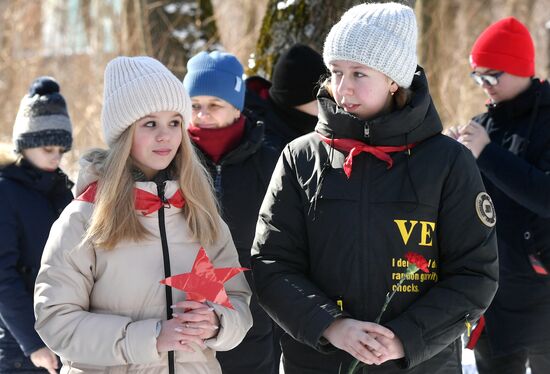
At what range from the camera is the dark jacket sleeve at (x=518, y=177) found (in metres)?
3.93

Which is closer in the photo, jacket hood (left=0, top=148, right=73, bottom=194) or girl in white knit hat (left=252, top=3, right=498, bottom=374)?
girl in white knit hat (left=252, top=3, right=498, bottom=374)

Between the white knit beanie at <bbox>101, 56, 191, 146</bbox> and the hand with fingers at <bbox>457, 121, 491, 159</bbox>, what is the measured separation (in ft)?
5.26

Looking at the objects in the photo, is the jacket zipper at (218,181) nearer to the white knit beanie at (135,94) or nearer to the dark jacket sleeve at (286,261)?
the white knit beanie at (135,94)

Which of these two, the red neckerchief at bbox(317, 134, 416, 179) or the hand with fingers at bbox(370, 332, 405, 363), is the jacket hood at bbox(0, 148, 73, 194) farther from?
the hand with fingers at bbox(370, 332, 405, 363)

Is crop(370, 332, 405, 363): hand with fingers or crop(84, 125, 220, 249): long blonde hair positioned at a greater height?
crop(84, 125, 220, 249): long blonde hair

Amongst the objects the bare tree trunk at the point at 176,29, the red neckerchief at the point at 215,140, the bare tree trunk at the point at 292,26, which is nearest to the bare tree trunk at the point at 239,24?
the bare tree trunk at the point at 176,29

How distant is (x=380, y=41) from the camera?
2.87m

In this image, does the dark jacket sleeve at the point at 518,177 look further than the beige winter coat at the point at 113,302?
Yes

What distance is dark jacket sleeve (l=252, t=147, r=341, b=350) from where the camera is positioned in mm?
2770

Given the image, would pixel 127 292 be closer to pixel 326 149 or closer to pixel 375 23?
pixel 326 149

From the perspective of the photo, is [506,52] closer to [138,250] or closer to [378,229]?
[378,229]

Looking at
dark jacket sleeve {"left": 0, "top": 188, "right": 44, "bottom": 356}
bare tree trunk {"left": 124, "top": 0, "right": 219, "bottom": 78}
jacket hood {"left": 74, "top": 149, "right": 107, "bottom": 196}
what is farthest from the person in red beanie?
bare tree trunk {"left": 124, "top": 0, "right": 219, "bottom": 78}

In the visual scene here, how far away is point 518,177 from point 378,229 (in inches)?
56.8

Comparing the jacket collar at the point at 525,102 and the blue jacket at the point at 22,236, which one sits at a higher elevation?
the jacket collar at the point at 525,102
